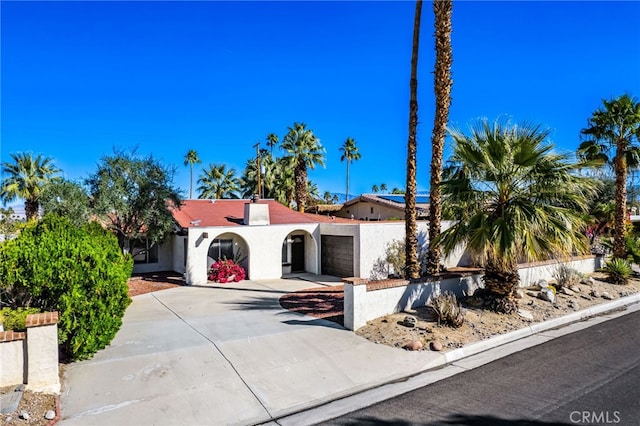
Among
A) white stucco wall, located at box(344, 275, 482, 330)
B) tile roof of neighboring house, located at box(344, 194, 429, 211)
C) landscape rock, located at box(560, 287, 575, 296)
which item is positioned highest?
tile roof of neighboring house, located at box(344, 194, 429, 211)

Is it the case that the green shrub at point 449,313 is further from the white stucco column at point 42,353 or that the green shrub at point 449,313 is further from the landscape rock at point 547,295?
the white stucco column at point 42,353

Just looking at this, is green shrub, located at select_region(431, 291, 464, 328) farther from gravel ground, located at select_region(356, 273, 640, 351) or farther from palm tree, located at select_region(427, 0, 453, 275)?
palm tree, located at select_region(427, 0, 453, 275)

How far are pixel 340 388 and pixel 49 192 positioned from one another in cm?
1532

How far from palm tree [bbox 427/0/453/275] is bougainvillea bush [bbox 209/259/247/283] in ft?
31.0

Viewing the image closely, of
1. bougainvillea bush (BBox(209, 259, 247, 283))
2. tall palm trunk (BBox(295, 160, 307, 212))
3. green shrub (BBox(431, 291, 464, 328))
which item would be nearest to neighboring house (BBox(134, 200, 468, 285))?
bougainvillea bush (BBox(209, 259, 247, 283))

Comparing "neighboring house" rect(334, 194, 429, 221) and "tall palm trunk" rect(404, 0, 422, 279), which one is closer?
"tall palm trunk" rect(404, 0, 422, 279)

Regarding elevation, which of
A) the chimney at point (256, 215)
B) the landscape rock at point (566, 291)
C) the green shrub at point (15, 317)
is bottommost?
the landscape rock at point (566, 291)

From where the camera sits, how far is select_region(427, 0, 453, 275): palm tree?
37.5 ft

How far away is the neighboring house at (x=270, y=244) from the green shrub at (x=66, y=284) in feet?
30.9

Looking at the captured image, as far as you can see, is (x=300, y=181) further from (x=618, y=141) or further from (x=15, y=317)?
(x=15, y=317)

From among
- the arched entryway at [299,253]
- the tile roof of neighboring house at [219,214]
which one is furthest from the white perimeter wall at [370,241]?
the tile roof of neighboring house at [219,214]

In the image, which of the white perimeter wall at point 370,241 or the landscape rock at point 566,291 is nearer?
the landscape rock at point 566,291

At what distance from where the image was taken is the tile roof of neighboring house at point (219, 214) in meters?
18.4

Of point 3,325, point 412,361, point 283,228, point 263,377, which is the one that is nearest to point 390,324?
point 412,361
